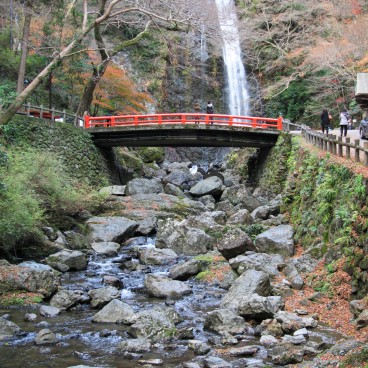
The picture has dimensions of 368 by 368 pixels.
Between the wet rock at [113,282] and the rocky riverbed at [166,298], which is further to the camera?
the wet rock at [113,282]

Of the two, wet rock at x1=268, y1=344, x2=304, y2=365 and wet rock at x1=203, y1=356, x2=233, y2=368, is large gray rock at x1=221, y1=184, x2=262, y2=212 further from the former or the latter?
wet rock at x1=203, y1=356, x2=233, y2=368

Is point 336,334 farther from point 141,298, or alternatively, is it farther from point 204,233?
point 204,233

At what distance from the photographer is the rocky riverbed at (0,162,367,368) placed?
9289 millimetres

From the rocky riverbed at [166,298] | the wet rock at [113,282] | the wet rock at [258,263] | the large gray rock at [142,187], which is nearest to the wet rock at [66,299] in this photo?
the rocky riverbed at [166,298]

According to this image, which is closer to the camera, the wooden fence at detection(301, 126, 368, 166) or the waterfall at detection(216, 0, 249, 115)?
the wooden fence at detection(301, 126, 368, 166)

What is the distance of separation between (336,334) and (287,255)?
19.3 ft

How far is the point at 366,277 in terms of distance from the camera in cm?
1083

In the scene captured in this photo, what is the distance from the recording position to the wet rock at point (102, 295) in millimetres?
12352

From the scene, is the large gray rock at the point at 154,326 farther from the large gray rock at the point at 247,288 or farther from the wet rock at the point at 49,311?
the wet rock at the point at 49,311

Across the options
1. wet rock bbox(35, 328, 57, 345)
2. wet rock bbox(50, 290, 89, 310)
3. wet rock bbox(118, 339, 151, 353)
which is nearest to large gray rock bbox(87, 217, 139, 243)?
wet rock bbox(50, 290, 89, 310)

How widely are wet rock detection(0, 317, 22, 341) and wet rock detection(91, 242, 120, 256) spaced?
6897mm

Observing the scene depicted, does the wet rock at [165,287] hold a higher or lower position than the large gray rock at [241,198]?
lower

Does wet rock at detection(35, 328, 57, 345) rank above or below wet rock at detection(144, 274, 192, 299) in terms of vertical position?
below

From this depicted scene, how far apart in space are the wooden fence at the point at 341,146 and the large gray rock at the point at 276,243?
9.98 feet
